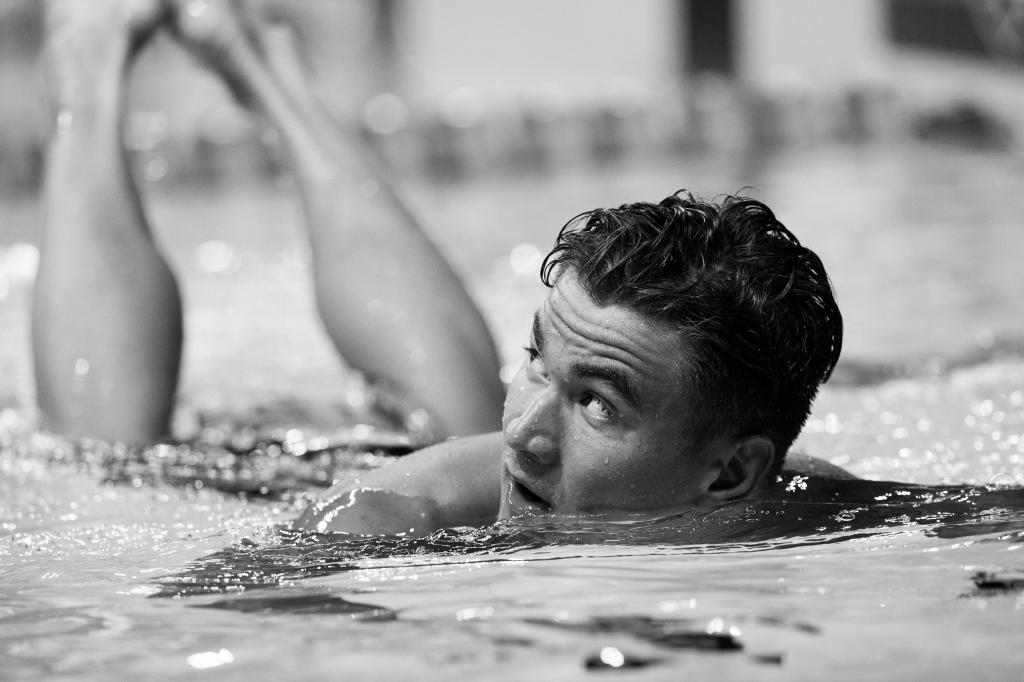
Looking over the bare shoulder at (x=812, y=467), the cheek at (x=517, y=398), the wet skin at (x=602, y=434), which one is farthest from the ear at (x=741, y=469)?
the cheek at (x=517, y=398)

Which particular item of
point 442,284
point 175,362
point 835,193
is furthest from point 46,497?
point 835,193

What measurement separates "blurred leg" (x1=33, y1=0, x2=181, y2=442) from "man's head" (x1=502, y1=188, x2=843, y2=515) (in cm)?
120

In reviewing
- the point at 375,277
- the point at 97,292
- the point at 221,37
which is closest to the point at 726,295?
the point at 375,277

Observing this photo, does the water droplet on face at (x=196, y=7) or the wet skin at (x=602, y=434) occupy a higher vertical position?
the water droplet on face at (x=196, y=7)

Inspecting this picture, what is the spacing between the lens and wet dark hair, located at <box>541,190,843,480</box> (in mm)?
1814

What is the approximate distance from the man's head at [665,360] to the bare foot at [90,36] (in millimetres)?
1750

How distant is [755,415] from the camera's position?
1.89m

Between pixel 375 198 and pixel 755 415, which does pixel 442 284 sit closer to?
pixel 375 198

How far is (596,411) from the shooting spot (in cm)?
179

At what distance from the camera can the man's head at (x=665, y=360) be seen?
1.79m

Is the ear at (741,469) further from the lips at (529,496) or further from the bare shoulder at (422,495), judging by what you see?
the bare shoulder at (422,495)

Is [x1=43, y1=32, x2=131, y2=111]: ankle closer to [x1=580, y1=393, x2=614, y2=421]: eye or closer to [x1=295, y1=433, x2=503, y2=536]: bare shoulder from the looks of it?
[x1=295, y1=433, x2=503, y2=536]: bare shoulder

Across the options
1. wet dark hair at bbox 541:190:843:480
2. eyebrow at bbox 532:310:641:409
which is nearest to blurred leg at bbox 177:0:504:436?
wet dark hair at bbox 541:190:843:480

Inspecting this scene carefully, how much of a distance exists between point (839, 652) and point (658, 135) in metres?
7.81
